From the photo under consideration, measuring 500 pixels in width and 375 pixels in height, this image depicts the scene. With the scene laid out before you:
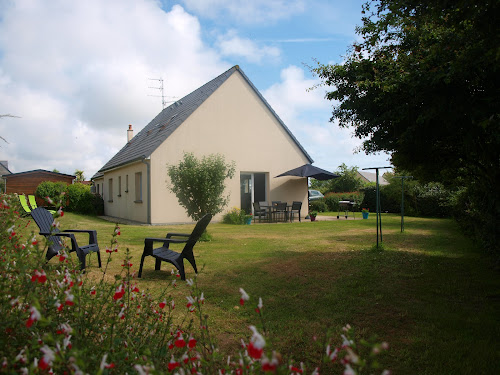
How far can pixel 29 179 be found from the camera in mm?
27609

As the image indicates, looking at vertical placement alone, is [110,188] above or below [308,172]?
below

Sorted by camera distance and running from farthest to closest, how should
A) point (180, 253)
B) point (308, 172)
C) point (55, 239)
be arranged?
point (308, 172)
point (55, 239)
point (180, 253)

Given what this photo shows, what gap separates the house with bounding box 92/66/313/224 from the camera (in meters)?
14.7

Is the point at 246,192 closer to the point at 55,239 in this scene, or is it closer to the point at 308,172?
the point at 308,172

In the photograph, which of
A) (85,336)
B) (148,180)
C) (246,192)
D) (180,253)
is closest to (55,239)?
(180,253)

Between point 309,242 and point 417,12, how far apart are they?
658cm

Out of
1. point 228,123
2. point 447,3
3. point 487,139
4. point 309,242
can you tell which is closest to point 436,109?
point 487,139

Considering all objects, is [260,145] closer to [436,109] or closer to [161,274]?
[161,274]

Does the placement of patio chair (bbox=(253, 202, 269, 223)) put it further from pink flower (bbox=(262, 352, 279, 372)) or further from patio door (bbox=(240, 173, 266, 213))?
pink flower (bbox=(262, 352, 279, 372))

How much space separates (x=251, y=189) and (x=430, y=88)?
43.8 feet

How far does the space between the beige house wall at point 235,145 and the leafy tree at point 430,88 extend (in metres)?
9.99

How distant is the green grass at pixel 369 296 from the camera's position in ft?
9.68

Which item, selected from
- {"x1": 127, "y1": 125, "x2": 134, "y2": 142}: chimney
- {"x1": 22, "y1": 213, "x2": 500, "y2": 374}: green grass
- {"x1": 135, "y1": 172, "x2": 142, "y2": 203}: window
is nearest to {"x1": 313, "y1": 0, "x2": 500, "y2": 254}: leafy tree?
{"x1": 22, "y1": 213, "x2": 500, "y2": 374}: green grass

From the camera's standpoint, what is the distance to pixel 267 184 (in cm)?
1738
